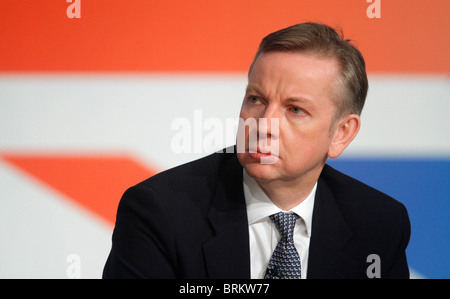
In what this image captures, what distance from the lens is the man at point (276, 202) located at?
173 cm

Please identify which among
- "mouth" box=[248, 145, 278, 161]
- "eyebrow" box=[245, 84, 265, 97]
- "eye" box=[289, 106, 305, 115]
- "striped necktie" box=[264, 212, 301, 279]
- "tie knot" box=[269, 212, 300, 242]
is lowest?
"striped necktie" box=[264, 212, 301, 279]

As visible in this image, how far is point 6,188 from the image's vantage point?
2.93m

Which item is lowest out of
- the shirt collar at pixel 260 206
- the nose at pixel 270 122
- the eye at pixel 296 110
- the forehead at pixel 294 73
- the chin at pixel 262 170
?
the shirt collar at pixel 260 206

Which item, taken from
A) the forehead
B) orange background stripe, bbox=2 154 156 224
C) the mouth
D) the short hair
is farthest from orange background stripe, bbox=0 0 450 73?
the mouth

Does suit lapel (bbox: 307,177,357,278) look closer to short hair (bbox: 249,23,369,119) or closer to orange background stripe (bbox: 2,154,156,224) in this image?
short hair (bbox: 249,23,369,119)

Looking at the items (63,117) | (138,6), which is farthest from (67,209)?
(138,6)

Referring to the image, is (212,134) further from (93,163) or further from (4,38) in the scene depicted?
(4,38)

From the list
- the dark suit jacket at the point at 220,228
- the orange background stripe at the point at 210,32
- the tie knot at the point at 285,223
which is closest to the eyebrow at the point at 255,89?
the dark suit jacket at the point at 220,228

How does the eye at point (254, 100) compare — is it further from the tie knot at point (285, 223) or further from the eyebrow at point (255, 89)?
the tie knot at point (285, 223)

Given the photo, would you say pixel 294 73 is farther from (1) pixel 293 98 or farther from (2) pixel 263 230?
(2) pixel 263 230

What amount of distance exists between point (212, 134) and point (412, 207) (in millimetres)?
1034

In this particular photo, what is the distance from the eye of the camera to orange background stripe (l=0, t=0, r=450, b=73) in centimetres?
279
